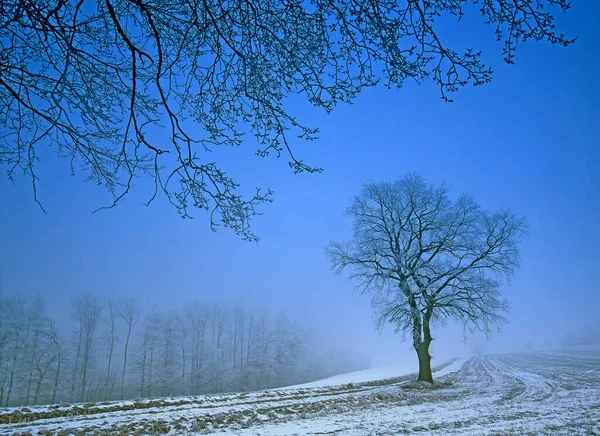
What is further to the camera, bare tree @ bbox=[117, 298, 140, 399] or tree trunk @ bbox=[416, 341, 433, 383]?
bare tree @ bbox=[117, 298, 140, 399]

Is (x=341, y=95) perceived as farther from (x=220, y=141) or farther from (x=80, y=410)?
(x=80, y=410)

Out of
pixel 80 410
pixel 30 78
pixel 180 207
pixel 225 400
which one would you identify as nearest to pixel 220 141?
pixel 180 207

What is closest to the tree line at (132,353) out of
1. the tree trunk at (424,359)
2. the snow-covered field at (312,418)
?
the snow-covered field at (312,418)

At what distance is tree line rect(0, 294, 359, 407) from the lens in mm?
31188

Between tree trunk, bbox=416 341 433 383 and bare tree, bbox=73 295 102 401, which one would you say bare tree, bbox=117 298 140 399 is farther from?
tree trunk, bbox=416 341 433 383

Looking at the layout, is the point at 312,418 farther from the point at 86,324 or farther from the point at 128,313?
the point at 128,313

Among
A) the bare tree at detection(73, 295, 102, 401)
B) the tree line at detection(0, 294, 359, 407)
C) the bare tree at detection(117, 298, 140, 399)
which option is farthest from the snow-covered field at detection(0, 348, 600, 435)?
the bare tree at detection(117, 298, 140, 399)

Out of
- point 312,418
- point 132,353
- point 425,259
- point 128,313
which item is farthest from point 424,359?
point 128,313

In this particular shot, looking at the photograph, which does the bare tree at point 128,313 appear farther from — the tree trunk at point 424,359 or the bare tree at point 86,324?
the tree trunk at point 424,359

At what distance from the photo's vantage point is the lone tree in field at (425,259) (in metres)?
16.3

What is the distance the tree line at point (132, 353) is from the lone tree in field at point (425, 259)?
103ft

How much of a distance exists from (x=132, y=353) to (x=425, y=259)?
120 feet

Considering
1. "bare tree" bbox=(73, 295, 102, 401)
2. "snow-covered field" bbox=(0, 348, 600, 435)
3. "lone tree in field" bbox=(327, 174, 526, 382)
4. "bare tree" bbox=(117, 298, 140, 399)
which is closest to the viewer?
"snow-covered field" bbox=(0, 348, 600, 435)

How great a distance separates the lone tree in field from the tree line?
31286mm
